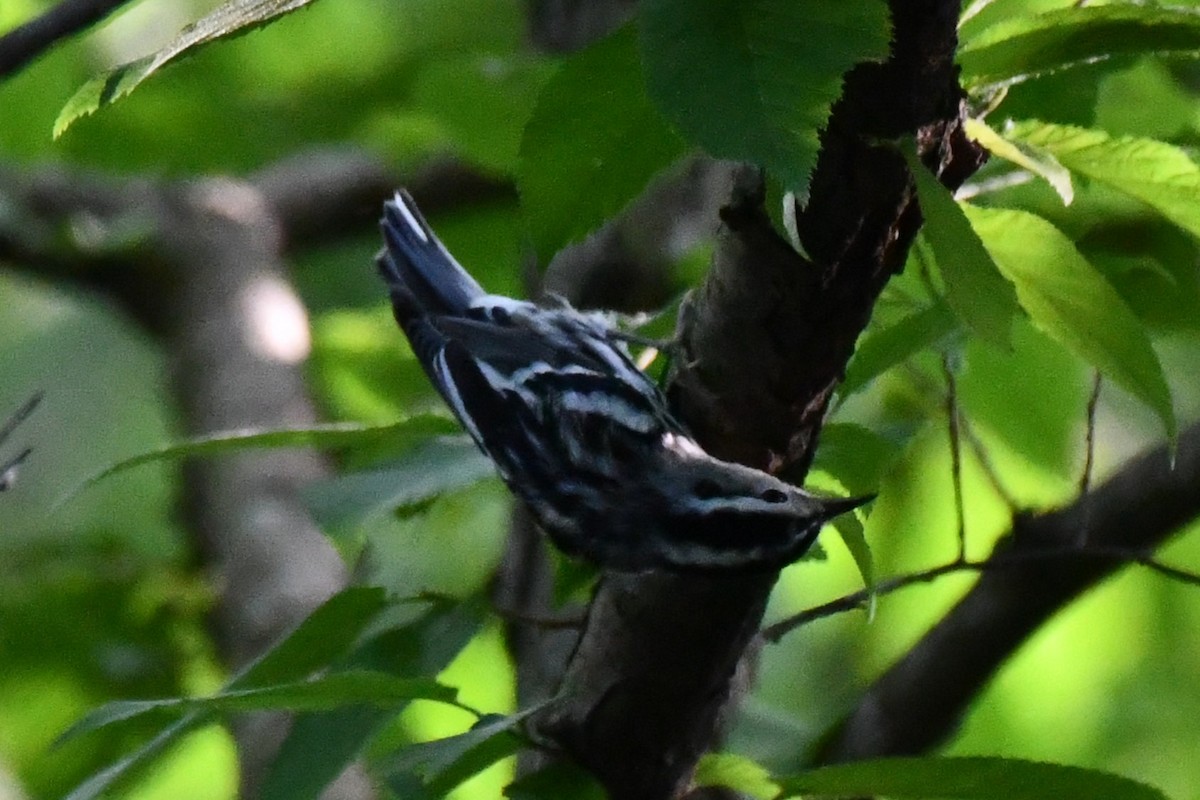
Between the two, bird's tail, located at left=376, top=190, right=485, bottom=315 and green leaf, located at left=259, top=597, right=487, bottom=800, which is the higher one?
bird's tail, located at left=376, top=190, right=485, bottom=315

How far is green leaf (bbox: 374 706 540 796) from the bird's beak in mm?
328

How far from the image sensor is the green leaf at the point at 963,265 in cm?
98

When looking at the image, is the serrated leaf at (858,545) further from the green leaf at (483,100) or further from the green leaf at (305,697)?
the green leaf at (483,100)

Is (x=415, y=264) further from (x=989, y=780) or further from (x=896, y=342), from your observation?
(x=989, y=780)

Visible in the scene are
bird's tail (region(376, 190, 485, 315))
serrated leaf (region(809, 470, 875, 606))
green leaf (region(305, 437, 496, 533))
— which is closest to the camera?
serrated leaf (region(809, 470, 875, 606))

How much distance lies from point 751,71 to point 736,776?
68 cm

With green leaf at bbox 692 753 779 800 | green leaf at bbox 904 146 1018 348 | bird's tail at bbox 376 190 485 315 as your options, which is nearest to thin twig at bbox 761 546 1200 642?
green leaf at bbox 692 753 779 800

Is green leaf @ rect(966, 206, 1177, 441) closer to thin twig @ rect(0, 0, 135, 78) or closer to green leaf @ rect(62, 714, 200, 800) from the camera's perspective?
thin twig @ rect(0, 0, 135, 78)

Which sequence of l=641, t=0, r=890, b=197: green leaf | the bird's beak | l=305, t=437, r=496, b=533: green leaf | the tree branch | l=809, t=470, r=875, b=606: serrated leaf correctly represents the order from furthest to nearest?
the tree branch < l=305, t=437, r=496, b=533: green leaf < the bird's beak < l=809, t=470, r=875, b=606: serrated leaf < l=641, t=0, r=890, b=197: green leaf

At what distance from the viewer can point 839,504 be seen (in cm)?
139

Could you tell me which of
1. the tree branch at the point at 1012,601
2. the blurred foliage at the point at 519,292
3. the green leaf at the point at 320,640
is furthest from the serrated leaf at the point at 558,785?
the tree branch at the point at 1012,601

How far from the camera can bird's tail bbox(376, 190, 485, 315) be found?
2.23 meters

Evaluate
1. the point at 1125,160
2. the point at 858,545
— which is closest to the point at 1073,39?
the point at 1125,160

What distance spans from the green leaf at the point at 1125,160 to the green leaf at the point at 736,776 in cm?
55
